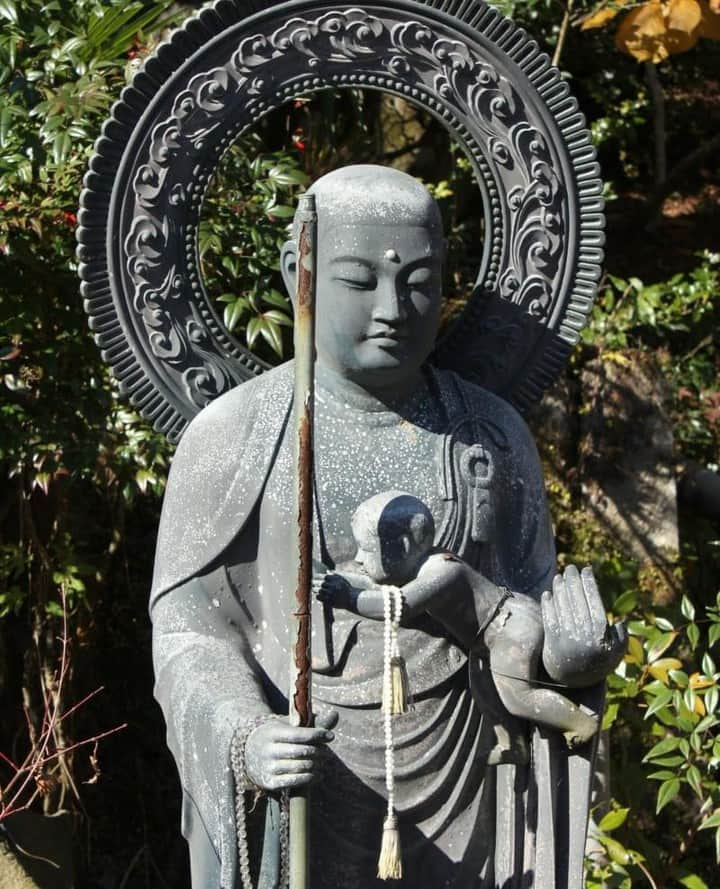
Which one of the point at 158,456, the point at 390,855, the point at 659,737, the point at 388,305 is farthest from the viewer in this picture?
the point at 659,737

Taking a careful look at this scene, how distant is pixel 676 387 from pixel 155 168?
327 centimetres

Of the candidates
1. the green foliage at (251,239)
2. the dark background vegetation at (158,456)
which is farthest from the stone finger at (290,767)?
the green foliage at (251,239)

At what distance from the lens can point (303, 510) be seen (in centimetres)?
298

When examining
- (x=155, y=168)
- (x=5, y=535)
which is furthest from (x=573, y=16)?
(x=155, y=168)

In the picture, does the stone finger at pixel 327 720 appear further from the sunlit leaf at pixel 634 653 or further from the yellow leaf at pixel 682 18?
the yellow leaf at pixel 682 18

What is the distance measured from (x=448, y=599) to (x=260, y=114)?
3.43 feet

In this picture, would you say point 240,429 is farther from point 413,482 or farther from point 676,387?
point 676,387

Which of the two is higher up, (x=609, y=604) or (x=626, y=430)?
(x=626, y=430)

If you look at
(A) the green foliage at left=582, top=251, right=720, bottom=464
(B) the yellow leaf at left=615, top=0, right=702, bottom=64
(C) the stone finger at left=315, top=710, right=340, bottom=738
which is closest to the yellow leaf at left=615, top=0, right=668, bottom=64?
(B) the yellow leaf at left=615, top=0, right=702, bottom=64

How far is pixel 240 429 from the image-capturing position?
11.3ft

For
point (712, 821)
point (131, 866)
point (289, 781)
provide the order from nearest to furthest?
point (289, 781) → point (712, 821) → point (131, 866)

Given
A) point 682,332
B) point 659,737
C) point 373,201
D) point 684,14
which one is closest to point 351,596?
point 373,201

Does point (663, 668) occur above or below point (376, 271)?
below

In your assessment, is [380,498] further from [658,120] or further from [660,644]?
[658,120]
